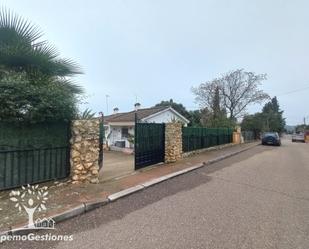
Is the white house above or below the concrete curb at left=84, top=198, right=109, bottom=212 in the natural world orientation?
above

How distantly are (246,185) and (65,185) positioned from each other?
5.06m

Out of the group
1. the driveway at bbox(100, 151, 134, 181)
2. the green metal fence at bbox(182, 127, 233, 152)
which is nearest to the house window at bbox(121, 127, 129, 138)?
the green metal fence at bbox(182, 127, 233, 152)

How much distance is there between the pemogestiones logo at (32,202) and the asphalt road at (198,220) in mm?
286

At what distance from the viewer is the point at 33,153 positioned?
21.1ft

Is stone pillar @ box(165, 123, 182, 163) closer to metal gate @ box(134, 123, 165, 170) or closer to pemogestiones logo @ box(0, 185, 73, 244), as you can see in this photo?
metal gate @ box(134, 123, 165, 170)

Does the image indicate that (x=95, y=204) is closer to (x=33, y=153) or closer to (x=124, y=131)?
(x=33, y=153)

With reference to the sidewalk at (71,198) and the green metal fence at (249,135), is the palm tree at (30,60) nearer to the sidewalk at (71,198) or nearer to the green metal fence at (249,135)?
the sidewalk at (71,198)

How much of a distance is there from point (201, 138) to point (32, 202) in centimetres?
1250

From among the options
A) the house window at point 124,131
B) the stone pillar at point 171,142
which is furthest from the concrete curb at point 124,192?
the house window at point 124,131

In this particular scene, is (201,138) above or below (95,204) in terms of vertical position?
above

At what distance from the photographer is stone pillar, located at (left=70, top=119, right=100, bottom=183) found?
6.92 metres

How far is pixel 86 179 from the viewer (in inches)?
275

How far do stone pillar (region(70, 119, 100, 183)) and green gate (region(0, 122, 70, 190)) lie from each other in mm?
303

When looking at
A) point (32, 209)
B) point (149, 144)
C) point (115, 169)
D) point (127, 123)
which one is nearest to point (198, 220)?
point (32, 209)
